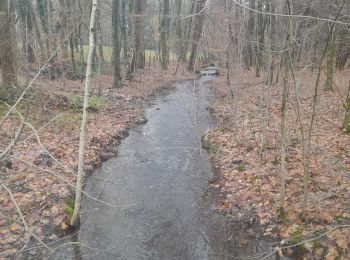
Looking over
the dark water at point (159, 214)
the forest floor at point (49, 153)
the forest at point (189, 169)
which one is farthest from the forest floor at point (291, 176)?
the forest floor at point (49, 153)

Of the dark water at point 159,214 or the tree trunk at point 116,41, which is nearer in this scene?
the dark water at point 159,214

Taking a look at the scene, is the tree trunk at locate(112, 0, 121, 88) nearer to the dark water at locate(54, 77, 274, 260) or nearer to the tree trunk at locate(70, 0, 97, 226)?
the dark water at locate(54, 77, 274, 260)

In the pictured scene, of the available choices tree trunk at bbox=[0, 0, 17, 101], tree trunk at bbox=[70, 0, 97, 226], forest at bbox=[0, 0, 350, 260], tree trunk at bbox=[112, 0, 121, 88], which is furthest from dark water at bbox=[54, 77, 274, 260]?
tree trunk at bbox=[112, 0, 121, 88]

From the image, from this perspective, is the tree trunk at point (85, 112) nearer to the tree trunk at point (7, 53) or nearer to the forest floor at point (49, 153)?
the forest floor at point (49, 153)

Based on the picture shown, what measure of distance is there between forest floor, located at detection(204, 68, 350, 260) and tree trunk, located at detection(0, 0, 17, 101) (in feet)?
22.0

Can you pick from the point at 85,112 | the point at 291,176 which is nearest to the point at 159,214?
the point at 85,112

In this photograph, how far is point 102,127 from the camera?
1235 cm

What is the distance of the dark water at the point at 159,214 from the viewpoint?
243 inches

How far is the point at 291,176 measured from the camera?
7.71m

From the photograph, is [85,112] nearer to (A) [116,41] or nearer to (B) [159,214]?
(B) [159,214]

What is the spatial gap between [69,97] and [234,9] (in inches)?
290

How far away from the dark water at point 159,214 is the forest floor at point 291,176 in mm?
472

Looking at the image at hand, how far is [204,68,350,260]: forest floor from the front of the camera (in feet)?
19.1

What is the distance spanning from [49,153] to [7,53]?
371 inches
